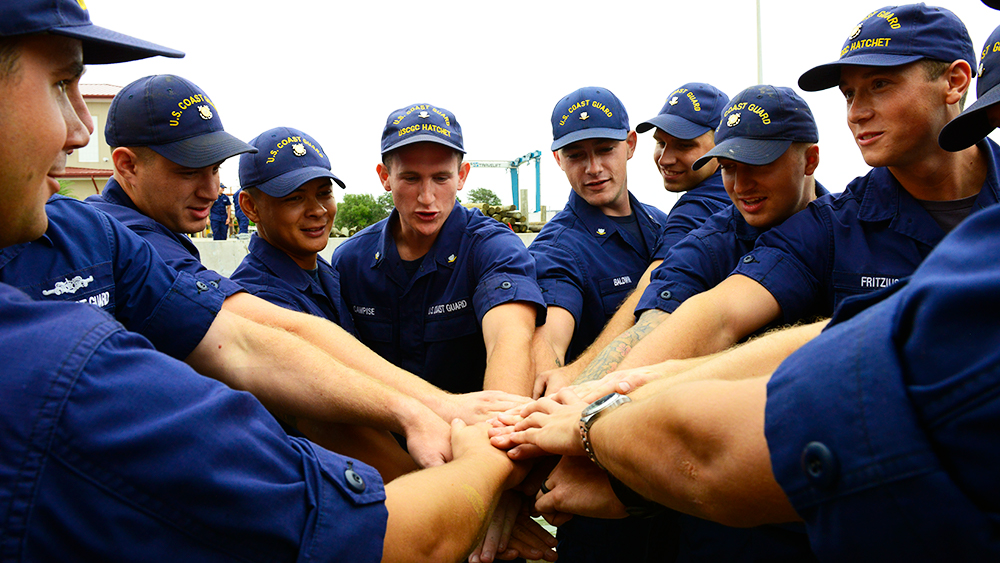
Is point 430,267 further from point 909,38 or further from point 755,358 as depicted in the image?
point 909,38

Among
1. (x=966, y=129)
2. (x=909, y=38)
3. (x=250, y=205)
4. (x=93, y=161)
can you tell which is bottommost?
(x=250, y=205)

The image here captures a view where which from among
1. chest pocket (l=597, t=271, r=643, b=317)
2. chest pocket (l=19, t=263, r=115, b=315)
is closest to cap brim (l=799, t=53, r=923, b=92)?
chest pocket (l=597, t=271, r=643, b=317)

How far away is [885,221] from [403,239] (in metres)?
2.40

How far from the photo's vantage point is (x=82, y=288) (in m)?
1.92

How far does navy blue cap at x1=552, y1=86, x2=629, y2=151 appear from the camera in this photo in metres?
3.83

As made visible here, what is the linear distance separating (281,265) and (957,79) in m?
3.18

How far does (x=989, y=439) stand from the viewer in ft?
2.47

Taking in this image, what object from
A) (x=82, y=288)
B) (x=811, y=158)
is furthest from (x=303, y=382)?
(x=811, y=158)

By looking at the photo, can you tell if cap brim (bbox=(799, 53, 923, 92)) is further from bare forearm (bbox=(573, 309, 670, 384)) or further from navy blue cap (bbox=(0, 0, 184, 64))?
navy blue cap (bbox=(0, 0, 184, 64))

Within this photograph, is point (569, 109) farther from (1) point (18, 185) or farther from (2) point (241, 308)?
(1) point (18, 185)

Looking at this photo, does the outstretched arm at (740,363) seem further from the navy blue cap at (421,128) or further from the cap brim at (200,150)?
the cap brim at (200,150)

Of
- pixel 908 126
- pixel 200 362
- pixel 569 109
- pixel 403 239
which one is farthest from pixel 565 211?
pixel 200 362

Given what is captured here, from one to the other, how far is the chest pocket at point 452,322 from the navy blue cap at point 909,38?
6.77ft

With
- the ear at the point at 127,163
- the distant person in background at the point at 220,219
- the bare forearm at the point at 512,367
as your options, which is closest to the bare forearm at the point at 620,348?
the bare forearm at the point at 512,367
